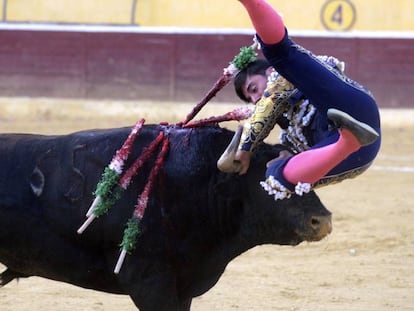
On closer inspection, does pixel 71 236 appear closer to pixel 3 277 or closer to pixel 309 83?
pixel 3 277

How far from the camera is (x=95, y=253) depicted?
3.03 metres

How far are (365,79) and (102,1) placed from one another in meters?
4.06

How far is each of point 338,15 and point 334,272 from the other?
8.33m

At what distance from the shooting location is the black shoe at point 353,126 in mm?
2494

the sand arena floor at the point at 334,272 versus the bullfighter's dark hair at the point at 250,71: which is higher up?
the bullfighter's dark hair at the point at 250,71

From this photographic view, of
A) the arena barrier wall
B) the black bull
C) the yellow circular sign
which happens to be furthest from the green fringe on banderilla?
the yellow circular sign

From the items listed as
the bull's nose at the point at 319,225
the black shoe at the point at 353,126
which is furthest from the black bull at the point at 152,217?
the black shoe at the point at 353,126

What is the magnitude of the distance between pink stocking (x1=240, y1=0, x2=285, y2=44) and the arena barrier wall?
884 centimetres

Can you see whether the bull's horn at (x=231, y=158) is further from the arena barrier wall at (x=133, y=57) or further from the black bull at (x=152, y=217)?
the arena barrier wall at (x=133, y=57)

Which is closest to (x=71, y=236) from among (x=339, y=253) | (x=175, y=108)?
(x=339, y=253)

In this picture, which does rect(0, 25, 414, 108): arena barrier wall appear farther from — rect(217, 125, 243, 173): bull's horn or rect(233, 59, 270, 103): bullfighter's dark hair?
rect(217, 125, 243, 173): bull's horn

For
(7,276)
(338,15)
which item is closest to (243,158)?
(7,276)

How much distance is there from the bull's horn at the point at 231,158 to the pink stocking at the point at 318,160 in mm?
196

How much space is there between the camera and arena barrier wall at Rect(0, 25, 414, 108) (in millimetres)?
11469
